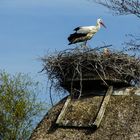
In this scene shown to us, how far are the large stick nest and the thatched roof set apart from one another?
0.38 m

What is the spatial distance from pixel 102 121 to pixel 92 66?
1338 mm

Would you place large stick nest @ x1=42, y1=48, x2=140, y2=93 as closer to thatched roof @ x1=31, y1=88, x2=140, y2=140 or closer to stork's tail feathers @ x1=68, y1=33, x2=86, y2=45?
thatched roof @ x1=31, y1=88, x2=140, y2=140

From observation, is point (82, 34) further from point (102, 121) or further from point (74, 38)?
point (102, 121)

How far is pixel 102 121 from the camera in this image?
422 inches

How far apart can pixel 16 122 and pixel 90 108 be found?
55.4ft

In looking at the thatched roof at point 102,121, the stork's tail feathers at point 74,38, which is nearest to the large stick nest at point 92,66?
the thatched roof at point 102,121

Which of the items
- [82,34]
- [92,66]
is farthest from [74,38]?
[92,66]

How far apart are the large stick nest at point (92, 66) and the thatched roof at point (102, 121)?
1.24ft

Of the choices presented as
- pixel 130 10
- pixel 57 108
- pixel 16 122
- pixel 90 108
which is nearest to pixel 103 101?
pixel 90 108

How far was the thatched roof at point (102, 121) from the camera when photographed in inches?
407

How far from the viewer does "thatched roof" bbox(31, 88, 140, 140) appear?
10.3m

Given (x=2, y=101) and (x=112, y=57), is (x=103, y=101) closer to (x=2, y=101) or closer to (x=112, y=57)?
(x=112, y=57)

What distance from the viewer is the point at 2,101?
2869 cm

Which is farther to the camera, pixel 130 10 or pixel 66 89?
pixel 130 10
